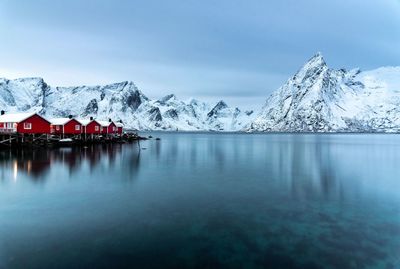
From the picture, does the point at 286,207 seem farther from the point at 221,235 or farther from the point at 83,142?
the point at 83,142

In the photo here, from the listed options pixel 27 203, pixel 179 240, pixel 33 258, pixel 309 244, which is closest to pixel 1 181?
pixel 27 203

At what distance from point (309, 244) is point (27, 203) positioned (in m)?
17.2

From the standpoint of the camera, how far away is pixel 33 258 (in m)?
11.3

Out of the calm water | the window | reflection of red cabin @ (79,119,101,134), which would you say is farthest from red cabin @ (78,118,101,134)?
the calm water

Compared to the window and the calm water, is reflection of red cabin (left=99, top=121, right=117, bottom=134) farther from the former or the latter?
the calm water

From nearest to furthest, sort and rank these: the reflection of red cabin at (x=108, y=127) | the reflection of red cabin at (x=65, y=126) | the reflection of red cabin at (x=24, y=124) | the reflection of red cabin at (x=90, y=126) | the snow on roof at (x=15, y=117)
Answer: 1. the reflection of red cabin at (x=24, y=124)
2. the snow on roof at (x=15, y=117)
3. the reflection of red cabin at (x=65, y=126)
4. the reflection of red cabin at (x=90, y=126)
5. the reflection of red cabin at (x=108, y=127)

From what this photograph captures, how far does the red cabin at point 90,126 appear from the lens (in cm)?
8575

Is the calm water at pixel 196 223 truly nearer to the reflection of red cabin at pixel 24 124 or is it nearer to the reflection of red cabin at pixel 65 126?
the reflection of red cabin at pixel 24 124

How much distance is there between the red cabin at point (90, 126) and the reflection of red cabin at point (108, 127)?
11.1 ft

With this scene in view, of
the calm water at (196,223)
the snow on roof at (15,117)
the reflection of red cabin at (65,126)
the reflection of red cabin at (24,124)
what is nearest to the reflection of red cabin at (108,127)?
the reflection of red cabin at (65,126)

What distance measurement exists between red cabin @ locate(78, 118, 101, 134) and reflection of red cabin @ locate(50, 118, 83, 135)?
2.95 meters

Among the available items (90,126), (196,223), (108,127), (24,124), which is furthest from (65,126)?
(196,223)

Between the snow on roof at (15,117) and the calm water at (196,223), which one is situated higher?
the snow on roof at (15,117)

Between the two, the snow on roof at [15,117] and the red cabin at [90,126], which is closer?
the snow on roof at [15,117]
